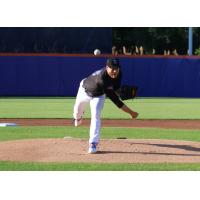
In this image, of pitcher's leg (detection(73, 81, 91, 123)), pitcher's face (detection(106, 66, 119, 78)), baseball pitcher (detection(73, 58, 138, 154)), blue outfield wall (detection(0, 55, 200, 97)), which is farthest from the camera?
blue outfield wall (detection(0, 55, 200, 97))

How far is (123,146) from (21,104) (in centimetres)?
1417

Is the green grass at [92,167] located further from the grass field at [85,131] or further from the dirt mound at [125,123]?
the dirt mound at [125,123]

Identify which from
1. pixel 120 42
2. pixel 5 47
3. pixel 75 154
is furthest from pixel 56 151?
pixel 120 42

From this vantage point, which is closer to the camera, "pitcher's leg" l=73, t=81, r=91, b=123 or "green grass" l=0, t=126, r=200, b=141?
"pitcher's leg" l=73, t=81, r=91, b=123

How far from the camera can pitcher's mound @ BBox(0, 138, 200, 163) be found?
8.97 metres

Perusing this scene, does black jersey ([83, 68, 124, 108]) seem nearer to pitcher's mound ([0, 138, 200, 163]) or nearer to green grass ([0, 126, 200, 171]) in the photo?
pitcher's mound ([0, 138, 200, 163])

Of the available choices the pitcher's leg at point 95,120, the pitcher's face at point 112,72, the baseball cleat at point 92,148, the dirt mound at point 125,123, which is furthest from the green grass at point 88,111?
the pitcher's face at point 112,72

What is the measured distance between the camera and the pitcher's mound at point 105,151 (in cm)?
897

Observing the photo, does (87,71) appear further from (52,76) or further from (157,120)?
(157,120)

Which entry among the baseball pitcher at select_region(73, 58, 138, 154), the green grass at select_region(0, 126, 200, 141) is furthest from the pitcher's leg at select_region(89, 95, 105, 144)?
the green grass at select_region(0, 126, 200, 141)

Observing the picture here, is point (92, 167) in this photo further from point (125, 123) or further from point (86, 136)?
point (125, 123)

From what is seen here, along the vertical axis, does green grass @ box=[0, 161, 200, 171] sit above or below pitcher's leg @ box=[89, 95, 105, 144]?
below

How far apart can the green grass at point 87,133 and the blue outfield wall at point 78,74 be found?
49.4 ft

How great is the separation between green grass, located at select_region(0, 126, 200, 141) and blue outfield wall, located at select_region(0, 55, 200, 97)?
49.4ft
